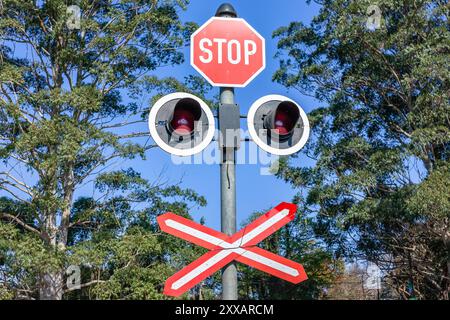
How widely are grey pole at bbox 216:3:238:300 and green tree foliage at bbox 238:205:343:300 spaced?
14.3 m

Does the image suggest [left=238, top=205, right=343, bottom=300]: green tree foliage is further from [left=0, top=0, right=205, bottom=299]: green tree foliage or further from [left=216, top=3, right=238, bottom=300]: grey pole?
[left=216, top=3, right=238, bottom=300]: grey pole

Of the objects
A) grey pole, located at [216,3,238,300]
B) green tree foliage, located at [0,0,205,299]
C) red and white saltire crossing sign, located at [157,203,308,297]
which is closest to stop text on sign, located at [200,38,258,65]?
grey pole, located at [216,3,238,300]

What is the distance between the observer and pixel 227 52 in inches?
106

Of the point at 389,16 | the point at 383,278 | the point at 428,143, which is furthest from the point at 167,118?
the point at 383,278

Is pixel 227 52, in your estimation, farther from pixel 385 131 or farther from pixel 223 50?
pixel 385 131

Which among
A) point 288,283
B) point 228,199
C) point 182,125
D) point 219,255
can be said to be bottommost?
point 219,255

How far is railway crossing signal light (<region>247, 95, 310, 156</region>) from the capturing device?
102 inches

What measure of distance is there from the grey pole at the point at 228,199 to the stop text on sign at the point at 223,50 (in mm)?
157

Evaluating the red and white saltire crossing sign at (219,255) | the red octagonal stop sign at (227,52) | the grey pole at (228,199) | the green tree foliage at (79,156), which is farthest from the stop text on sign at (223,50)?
the green tree foliage at (79,156)

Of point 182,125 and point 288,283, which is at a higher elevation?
point 288,283

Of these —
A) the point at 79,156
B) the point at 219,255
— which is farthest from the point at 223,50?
the point at 79,156

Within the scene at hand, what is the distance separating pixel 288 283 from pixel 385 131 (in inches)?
297

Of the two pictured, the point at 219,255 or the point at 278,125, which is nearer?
the point at 219,255
